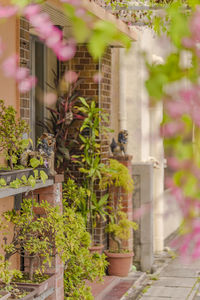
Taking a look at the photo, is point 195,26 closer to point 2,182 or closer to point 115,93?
point 2,182

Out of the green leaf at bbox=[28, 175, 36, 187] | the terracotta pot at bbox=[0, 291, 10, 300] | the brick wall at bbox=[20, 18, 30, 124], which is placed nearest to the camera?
the terracotta pot at bbox=[0, 291, 10, 300]

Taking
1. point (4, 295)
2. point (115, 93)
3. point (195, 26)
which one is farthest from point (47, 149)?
point (195, 26)

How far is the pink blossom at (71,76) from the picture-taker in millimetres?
7298

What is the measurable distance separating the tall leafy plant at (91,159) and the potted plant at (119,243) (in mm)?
306

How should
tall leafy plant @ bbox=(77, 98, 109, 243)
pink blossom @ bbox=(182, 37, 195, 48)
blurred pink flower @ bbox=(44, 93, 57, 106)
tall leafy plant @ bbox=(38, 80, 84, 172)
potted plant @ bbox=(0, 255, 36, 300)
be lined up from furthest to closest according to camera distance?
blurred pink flower @ bbox=(44, 93, 57, 106) < tall leafy plant @ bbox=(77, 98, 109, 243) < tall leafy plant @ bbox=(38, 80, 84, 172) < potted plant @ bbox=(0, 255, 36, 300) < pink blossom @ bbox=(182, 37, 195, 48)

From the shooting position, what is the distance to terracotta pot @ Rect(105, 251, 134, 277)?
24.1 ft

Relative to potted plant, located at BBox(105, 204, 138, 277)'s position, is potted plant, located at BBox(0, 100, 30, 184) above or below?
above

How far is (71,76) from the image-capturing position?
24.1 feet

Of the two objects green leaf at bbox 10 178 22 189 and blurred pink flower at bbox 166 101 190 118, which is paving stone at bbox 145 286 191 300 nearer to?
green leaf at bbox 10 178 22 189

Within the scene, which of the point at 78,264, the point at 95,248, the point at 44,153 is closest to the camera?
the point at 44,153

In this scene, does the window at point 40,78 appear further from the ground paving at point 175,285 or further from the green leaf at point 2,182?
the green leaf at point 2,182

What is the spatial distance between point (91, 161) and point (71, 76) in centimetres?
108

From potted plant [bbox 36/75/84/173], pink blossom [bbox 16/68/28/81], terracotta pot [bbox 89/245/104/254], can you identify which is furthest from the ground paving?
pink blossom [bbox 16/68/28/81]

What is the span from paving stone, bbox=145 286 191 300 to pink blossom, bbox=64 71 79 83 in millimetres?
2573
